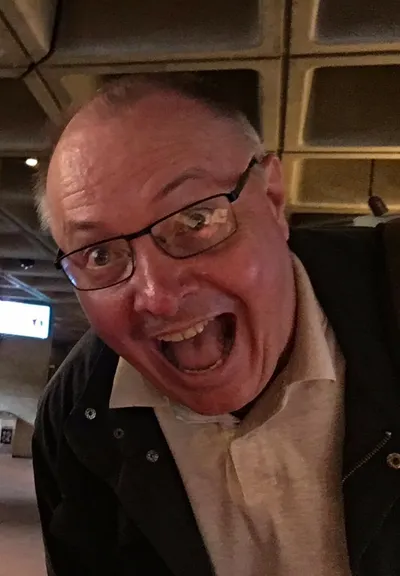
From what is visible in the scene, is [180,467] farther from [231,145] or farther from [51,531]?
[231,145]

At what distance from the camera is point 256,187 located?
91 cm

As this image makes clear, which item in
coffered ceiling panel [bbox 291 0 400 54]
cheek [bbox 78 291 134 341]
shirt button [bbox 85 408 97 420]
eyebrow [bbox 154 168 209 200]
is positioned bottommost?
shirt button [bbox 85 408 97 420]

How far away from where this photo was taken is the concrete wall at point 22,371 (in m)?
10.3

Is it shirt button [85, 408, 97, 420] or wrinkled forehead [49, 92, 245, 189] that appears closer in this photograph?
wrinkled forehead [49, 92, 245, 189]

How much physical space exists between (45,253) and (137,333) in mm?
3937

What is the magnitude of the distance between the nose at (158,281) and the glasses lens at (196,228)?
1 cm

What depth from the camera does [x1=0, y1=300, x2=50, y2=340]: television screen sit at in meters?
6.36

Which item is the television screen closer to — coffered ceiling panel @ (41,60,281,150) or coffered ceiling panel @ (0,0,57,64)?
coffered ceiling panel @ (41,60,281,150)

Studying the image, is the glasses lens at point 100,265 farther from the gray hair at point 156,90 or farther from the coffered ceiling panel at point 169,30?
the coffered ceiling panel at point 169,30

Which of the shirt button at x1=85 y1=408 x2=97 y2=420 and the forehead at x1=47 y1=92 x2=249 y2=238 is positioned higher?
the forehead at x1=47 y1=92 x2=249 y2=238

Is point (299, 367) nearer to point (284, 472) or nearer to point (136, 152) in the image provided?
point (284, 472)

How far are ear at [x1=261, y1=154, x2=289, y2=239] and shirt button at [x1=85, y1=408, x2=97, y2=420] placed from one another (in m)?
0.37

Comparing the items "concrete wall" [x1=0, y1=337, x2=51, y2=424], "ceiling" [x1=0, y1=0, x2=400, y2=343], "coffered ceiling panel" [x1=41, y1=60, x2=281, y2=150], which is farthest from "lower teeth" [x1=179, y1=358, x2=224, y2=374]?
"concrete wall" [x1=0, y1=337, x2=51, y2=424]

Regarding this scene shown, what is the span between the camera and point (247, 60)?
1.90m
